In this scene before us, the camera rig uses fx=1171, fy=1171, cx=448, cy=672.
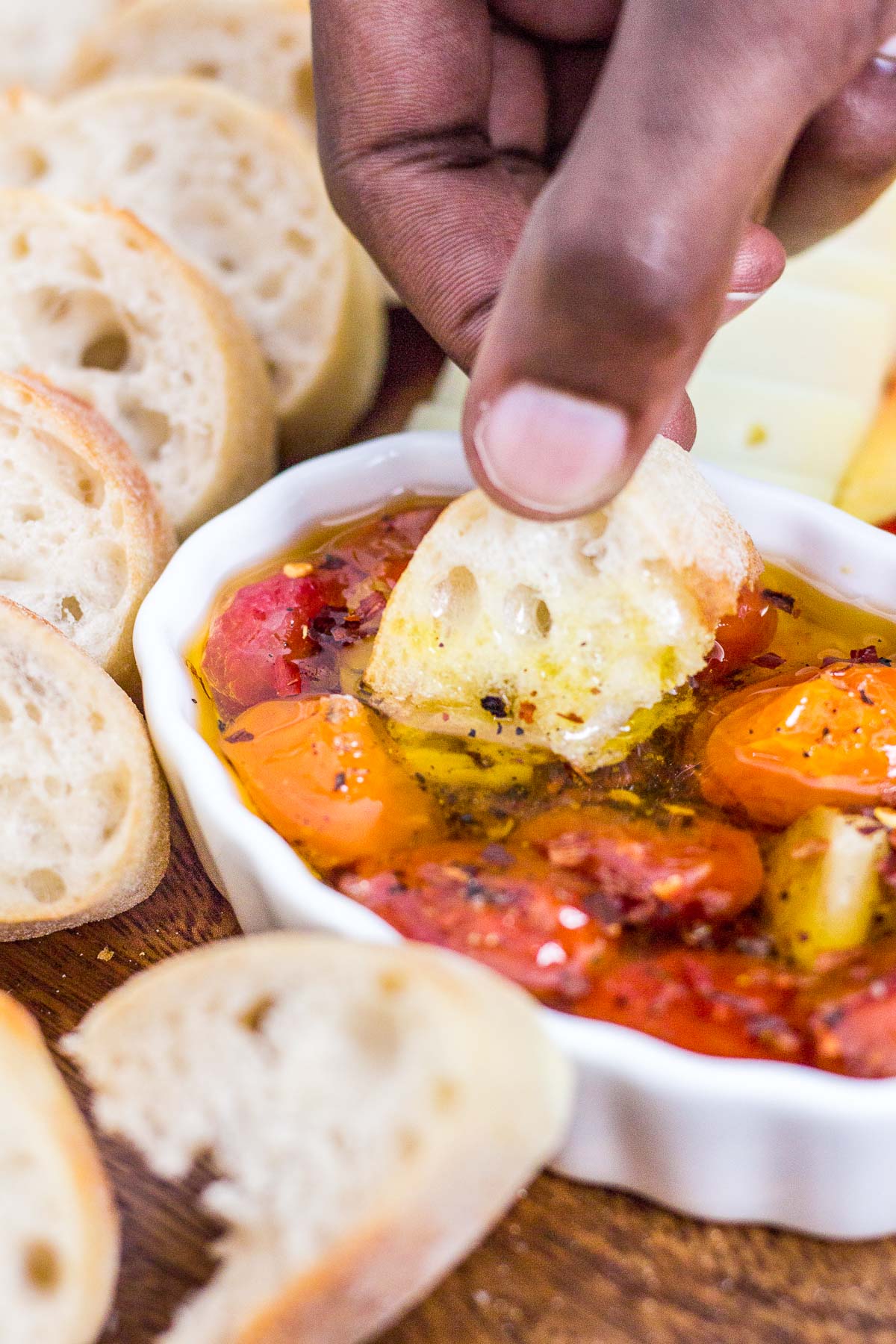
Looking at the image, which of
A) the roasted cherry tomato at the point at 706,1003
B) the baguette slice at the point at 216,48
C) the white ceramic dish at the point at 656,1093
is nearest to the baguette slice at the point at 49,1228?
the white ceramic dish at the point at 656,1093

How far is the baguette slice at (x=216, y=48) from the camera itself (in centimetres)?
250

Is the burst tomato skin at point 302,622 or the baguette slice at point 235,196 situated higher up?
the baguette slice at point 235,196

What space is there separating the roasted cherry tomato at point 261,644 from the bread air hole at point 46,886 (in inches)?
12.4

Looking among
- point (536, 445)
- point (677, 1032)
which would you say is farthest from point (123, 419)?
point (677, 1032)

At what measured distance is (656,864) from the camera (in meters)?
1.35

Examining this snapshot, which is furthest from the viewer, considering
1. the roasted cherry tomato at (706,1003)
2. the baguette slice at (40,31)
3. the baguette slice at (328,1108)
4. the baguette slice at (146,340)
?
the baguette slice at (40,31)

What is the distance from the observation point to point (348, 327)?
7.44 feet

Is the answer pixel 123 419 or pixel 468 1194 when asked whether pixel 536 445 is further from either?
pixel 123 419

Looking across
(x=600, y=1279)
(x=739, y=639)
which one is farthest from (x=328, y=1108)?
(x=739, y=639)

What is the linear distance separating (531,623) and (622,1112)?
638 millimetres

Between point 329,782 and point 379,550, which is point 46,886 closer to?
point 329,782

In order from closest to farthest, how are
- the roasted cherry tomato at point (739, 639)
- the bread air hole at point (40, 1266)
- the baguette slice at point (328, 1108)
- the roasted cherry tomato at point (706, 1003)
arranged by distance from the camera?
the baguette slice at point (328, 1108), the bread air hole at point (40, 1266), the roasted cherry tomato at point (706, 1003), the roasted cherry tomato at point (739, 639)

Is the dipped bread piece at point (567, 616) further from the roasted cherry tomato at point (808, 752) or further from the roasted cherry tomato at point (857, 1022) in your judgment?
the roasted cherry tomato at point (857, 1022)

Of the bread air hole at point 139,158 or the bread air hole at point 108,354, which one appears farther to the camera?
the bread air hole at point 139,158
